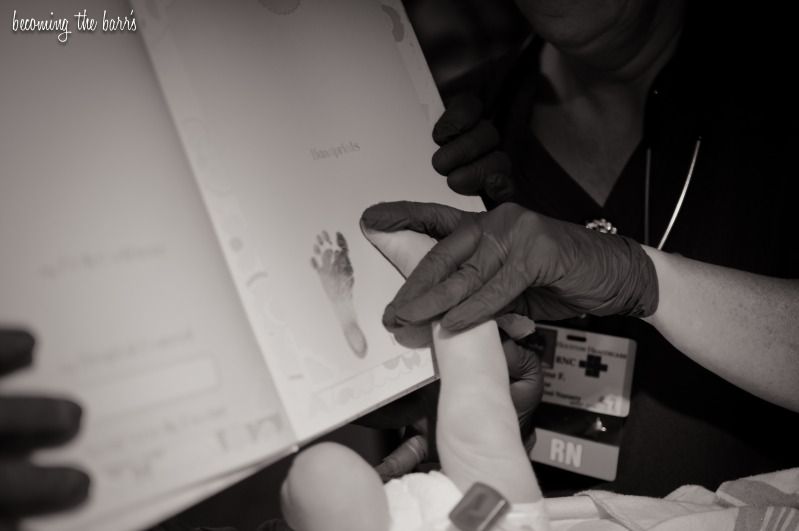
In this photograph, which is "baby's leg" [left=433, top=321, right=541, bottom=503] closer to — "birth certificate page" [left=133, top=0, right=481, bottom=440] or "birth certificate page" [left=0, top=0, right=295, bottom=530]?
"birth certificate page" [left=133, top=0, right=481, bottom=440]

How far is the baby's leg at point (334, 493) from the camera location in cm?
55

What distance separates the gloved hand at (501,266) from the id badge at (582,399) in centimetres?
22

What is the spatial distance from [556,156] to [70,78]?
2.77 ft

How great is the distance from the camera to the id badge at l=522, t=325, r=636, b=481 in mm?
978

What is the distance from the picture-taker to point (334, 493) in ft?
1.82

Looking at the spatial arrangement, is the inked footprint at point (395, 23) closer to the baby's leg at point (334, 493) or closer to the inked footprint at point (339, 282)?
the inked footprint at point (339, 282)

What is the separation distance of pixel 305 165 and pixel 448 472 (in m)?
0.40

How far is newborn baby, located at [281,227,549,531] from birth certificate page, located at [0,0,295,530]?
63mm

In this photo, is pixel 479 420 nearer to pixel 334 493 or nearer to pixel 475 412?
pixel 475 412

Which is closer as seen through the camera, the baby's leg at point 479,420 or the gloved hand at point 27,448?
the gloved hand at point 27,448

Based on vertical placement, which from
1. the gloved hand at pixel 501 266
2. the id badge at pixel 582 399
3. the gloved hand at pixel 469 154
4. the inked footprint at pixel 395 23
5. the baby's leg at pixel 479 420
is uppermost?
the inked footprint at pixel 395 23

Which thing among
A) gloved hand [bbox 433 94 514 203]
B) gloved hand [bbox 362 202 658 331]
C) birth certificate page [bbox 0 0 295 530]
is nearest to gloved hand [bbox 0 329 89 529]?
birth certificate page [bbox 0 0 295 530]

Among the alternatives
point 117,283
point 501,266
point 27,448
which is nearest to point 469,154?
point 501,266

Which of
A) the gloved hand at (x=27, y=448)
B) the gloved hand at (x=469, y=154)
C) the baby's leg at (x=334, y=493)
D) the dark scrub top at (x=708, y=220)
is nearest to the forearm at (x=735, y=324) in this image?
the dark scrub top at (x=708, y=220)
